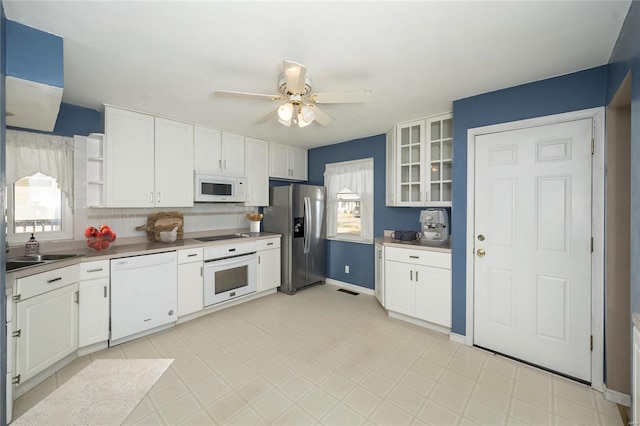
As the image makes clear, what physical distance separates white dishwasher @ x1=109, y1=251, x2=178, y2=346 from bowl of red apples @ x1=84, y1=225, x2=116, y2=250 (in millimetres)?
336

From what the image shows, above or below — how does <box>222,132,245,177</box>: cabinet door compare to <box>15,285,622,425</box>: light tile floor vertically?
above

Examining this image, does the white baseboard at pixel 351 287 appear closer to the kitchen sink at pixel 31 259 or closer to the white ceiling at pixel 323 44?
the white ceiling at pixel 323 44

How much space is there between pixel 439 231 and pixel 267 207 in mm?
2688

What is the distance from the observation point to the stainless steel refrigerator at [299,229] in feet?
13.6

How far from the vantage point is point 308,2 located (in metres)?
1.41

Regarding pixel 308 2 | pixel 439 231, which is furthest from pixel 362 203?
pixel 308 2

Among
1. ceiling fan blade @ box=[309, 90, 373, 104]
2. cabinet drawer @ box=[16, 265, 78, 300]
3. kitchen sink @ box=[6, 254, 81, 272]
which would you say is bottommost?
cabinet drawer @ box=[16, 265, 78, 300]

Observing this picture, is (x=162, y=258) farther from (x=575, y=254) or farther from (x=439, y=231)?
(x=575, y=254)

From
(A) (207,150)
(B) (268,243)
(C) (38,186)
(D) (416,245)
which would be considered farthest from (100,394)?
(D) (416,245)

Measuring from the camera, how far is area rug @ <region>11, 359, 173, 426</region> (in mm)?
1718

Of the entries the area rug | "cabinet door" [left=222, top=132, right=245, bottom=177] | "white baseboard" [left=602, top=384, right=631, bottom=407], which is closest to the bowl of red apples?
the area rug

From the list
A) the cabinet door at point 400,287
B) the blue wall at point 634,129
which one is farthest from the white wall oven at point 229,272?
the blue wall at point 634,129

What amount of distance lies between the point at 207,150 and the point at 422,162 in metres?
2.83

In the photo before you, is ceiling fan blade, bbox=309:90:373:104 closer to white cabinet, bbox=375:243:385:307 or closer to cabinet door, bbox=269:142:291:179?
white cabinet, bbox=375:243:385:307
